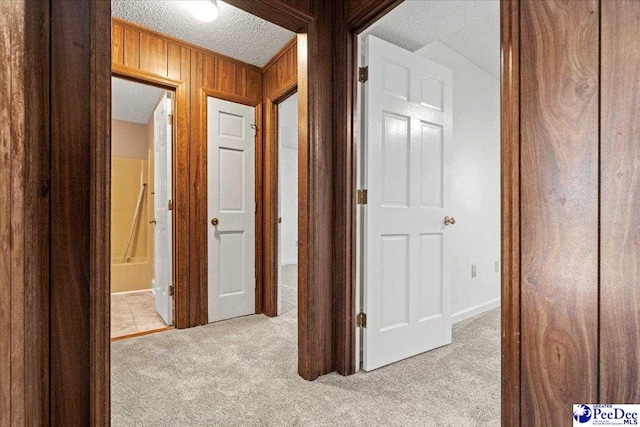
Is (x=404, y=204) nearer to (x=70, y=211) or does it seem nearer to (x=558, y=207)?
(x=558, y=207)

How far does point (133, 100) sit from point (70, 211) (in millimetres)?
3214

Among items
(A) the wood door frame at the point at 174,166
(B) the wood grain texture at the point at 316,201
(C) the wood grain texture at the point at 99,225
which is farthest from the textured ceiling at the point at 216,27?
(C) the wood grain texture at the point at 99,225

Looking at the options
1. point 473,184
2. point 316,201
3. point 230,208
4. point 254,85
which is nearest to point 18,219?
point 316,201

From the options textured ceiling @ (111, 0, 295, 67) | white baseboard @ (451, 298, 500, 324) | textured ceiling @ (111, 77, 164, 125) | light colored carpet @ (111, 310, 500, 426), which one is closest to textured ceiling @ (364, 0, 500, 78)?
textured ceiling @ (111, 0, 295, 67)

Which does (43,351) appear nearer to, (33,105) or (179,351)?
(33,105)

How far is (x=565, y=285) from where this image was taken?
0.91 meters

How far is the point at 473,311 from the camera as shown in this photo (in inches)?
111

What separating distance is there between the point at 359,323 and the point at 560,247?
1.14 meters

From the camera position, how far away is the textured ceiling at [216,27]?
2.07 meters

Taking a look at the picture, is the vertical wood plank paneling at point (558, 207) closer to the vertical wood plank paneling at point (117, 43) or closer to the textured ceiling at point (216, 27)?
the textured ceiling at point (216, 27)

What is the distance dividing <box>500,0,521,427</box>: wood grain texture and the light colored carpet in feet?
1.61

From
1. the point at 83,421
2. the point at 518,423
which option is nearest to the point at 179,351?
the point at 83,421

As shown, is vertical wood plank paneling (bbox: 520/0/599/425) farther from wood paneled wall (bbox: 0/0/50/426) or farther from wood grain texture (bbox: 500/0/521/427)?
wood paneled wall (bbox: 0/0/50/426)

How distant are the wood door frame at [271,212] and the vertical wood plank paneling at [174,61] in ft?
2.43
